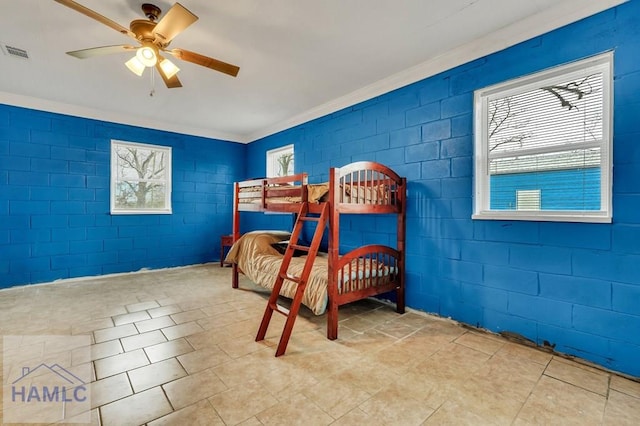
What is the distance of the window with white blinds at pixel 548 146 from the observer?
2135 millimetres

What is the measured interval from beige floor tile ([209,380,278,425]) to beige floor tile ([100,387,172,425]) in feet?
0.90

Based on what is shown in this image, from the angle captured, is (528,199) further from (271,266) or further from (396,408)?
(271,266)

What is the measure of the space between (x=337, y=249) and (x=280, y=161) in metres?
3.32

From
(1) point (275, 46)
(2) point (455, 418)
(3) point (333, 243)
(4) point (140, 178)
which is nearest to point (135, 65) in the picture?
(1) point (275, 46)

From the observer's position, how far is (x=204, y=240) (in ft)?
18.8

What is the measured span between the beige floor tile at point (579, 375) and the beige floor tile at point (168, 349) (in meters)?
2.65

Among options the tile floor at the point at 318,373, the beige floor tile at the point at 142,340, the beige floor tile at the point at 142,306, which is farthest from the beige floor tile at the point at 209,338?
the beige floor tile at the point at 142,306

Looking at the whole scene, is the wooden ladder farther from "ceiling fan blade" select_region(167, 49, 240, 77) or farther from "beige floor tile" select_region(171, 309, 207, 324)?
"ceiling fan blade" select_region(167, 49, 240, 77)

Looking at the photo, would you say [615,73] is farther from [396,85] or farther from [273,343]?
[273,343]

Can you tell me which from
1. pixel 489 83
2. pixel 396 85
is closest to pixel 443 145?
pixel 489 83

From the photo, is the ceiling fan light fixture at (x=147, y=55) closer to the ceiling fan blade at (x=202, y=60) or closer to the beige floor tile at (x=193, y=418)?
the ceiling fan blade at (x=202, y=60)

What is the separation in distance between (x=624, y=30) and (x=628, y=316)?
77.1 inches

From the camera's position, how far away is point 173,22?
1997 millimetres

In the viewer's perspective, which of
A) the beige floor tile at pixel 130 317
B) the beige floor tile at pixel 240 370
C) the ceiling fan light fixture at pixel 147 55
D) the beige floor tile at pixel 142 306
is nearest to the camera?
the beige floor tile at pixel 240 370
